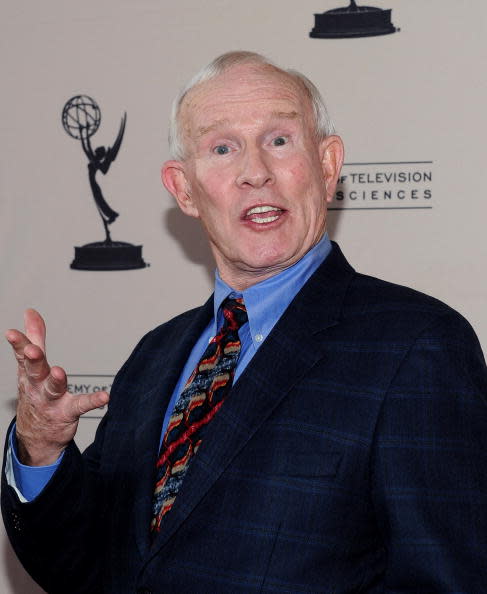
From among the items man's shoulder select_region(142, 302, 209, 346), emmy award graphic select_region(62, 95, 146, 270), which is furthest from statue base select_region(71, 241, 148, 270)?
man's shoulder select_region(142, 302, 209, 346)

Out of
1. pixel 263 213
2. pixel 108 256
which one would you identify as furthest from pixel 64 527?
pixel 108 256

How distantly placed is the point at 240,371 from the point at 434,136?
954mm

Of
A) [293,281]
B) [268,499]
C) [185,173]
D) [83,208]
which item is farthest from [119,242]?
[268,499]

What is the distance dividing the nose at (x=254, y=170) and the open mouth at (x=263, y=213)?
41 mm

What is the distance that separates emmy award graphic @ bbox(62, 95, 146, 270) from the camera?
2518 mm

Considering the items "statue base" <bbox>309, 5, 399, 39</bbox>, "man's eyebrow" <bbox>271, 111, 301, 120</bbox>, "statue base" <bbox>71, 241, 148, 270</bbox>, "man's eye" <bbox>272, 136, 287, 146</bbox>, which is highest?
"statue base" <bbox>309, 5, 399, 39</bbox>

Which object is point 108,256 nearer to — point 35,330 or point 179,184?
point 179,184

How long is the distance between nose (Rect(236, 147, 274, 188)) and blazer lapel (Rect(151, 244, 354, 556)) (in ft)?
0.74

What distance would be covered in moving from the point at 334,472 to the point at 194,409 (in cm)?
29

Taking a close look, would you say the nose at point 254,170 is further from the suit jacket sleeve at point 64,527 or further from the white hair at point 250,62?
the suit jacket sleeve at point 64,527

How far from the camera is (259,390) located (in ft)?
4.69

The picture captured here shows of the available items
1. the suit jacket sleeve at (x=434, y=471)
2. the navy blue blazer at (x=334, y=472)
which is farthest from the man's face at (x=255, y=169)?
the suit jacket sleeve at (x=434, y=471)

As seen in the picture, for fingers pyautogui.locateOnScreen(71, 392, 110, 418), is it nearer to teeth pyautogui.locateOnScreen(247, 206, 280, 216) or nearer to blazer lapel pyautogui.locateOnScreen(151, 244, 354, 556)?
blazer lapel pyautogui.locateOnScreen(151, 244, 354, 556)

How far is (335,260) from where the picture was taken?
1.61 meters
